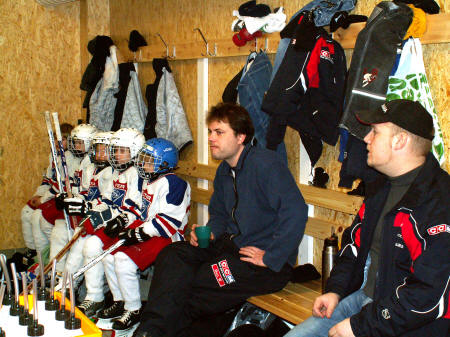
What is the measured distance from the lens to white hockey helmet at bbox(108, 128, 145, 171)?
13.8 feet

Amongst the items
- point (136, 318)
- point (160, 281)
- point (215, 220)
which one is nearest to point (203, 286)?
point (160, 281)

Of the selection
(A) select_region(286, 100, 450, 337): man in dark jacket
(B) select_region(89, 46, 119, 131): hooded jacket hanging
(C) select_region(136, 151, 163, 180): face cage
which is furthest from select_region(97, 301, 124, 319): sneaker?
(B) select_region(89, 46, 119, 131): hooded jacket hanging

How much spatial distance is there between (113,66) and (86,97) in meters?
0.43

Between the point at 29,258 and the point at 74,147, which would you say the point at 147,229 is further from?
the point at 29,258

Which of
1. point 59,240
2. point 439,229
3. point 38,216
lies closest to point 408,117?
point 439,229

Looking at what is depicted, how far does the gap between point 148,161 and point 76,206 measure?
28.4 inches

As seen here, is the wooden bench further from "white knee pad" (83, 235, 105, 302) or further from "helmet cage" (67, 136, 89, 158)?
"helmet cage" (67, 136, 89, 158)

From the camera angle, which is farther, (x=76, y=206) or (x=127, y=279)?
(x=76, y=206)

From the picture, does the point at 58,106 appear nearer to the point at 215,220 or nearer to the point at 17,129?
the point at 17,129

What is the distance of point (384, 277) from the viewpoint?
2275mm

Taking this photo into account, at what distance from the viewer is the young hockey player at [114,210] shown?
391 cm

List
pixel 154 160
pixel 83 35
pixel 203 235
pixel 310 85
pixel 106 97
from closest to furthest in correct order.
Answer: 1. pixel 203 235
2. pixel 310 85
3. pixel 154 160
4. pixel 106 97
5. pixel 83 35

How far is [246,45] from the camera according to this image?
3.94 m

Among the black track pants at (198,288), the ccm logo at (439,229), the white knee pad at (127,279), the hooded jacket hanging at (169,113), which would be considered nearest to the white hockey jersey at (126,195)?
the white knee pad at (127,279)
